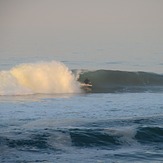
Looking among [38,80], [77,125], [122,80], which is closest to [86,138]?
[77,125]

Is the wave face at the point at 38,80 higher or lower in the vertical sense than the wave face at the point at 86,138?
higher

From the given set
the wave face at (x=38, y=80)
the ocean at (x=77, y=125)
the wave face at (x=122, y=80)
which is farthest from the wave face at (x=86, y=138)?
the wave face at (x=122, y=80)

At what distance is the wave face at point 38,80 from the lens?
23828 mm

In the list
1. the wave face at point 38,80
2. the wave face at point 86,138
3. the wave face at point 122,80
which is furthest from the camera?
the wave face at point 122,80

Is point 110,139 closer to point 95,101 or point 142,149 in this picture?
point 142,149

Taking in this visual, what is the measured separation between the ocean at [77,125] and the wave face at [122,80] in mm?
1112

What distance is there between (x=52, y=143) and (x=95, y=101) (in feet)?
23.4

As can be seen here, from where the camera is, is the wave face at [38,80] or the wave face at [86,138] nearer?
the wave face at [86,138]

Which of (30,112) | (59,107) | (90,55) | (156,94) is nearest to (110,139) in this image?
(30,112)

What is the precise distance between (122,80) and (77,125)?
1422cm

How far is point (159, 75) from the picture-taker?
29.3 metres

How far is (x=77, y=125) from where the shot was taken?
14.0 metres

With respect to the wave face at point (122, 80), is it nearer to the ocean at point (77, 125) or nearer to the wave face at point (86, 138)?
the ocean at point (77, 125)

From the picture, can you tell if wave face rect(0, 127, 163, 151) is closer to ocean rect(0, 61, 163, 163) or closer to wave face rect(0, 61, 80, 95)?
ocean rect(0, 61, 163, 163)
